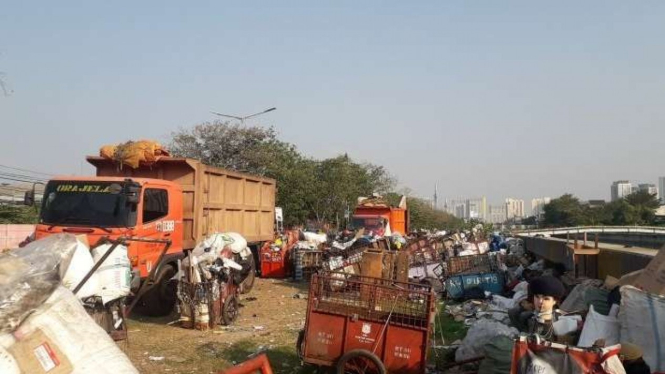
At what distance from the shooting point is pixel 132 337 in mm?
8906

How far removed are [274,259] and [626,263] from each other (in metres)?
10.5

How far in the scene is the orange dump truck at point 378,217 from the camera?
2552 centimetres

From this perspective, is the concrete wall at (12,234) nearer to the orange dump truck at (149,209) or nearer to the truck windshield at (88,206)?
the orange dump truck at (149,209)

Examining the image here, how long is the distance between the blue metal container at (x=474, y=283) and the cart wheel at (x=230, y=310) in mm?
5006

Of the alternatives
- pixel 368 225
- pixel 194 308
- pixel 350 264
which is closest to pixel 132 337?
pixel 194 308

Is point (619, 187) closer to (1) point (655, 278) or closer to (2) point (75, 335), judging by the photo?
(1) point (655, 278)

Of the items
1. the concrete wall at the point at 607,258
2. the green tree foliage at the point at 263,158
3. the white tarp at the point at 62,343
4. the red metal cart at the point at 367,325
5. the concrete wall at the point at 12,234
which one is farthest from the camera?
the green tree foliage at the point at 263,158

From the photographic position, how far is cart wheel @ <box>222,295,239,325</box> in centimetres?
991

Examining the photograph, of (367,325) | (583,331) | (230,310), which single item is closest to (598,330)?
(583,331)

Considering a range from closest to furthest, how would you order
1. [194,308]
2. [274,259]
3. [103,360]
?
1. [103,360]
2. [194,308]
3. [274,259]

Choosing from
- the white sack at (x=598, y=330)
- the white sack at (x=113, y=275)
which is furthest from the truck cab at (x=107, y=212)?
the white sack at (x=598, y=330)

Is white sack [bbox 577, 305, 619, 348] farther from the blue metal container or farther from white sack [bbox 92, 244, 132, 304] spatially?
the blue metal container

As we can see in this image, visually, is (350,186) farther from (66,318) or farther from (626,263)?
(66,318)

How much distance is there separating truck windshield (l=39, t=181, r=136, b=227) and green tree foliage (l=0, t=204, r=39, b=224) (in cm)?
1599
